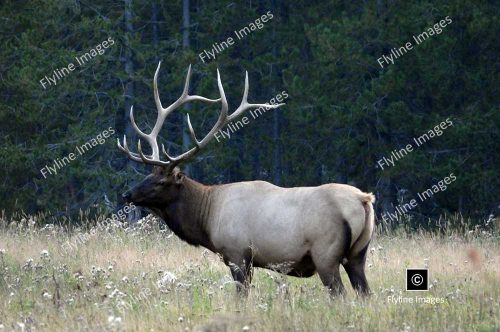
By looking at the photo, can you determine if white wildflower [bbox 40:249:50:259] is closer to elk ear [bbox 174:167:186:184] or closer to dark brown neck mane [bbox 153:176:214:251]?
dark brown neck mane [bbox 153:176:214:251]

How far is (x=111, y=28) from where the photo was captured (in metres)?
24.0

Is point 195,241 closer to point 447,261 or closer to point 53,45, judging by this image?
point 447,261

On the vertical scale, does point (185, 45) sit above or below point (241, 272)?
above

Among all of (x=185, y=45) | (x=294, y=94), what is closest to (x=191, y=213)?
(x=294, y=94)

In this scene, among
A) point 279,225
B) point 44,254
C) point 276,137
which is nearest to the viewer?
point 279,225

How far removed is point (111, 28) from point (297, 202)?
15.6 meters

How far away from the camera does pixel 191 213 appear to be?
10.4 meters

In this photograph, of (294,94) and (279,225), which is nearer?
(279,225)

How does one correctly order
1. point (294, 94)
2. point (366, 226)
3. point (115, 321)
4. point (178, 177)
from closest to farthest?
point (115, 321)
point (366, 226)
point (178, 177)
point (294, 94)

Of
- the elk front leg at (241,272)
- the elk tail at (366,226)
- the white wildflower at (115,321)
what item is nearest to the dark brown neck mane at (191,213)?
the elk front leg at (241,272)

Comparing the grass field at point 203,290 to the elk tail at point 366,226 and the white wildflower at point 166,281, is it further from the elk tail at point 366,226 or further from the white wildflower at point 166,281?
the elk tail at point 366,226

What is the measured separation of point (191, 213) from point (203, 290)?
144 centimetres

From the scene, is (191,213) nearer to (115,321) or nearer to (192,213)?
(192,213)

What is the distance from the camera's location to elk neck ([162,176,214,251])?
10227mm
